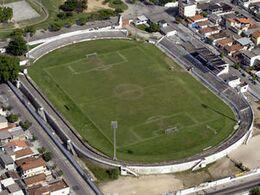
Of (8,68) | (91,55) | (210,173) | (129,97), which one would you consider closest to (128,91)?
(129,97)

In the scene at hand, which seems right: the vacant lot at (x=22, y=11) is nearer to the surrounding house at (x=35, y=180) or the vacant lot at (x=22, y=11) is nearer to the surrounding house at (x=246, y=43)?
the surrounding house at (x=246, y=43)

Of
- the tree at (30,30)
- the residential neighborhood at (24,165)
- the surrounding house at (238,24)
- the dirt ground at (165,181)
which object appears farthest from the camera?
the surrounding house at (238,24)

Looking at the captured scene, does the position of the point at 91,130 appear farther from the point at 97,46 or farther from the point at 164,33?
the point at 164,33

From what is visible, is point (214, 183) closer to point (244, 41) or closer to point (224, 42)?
point (224, 42)

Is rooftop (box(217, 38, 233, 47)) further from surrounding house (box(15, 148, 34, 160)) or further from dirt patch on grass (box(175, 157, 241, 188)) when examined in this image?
surrounding house (box(15, 148, 34, 160))

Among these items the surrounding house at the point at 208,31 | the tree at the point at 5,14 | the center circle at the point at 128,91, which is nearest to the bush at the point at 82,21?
the tree at the point at 5,14

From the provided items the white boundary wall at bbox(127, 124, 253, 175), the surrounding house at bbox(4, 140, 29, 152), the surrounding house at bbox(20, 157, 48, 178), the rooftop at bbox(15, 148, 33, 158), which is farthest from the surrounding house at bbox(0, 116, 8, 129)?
the white boundary wall at bbox(127, 124, 253, 175)
